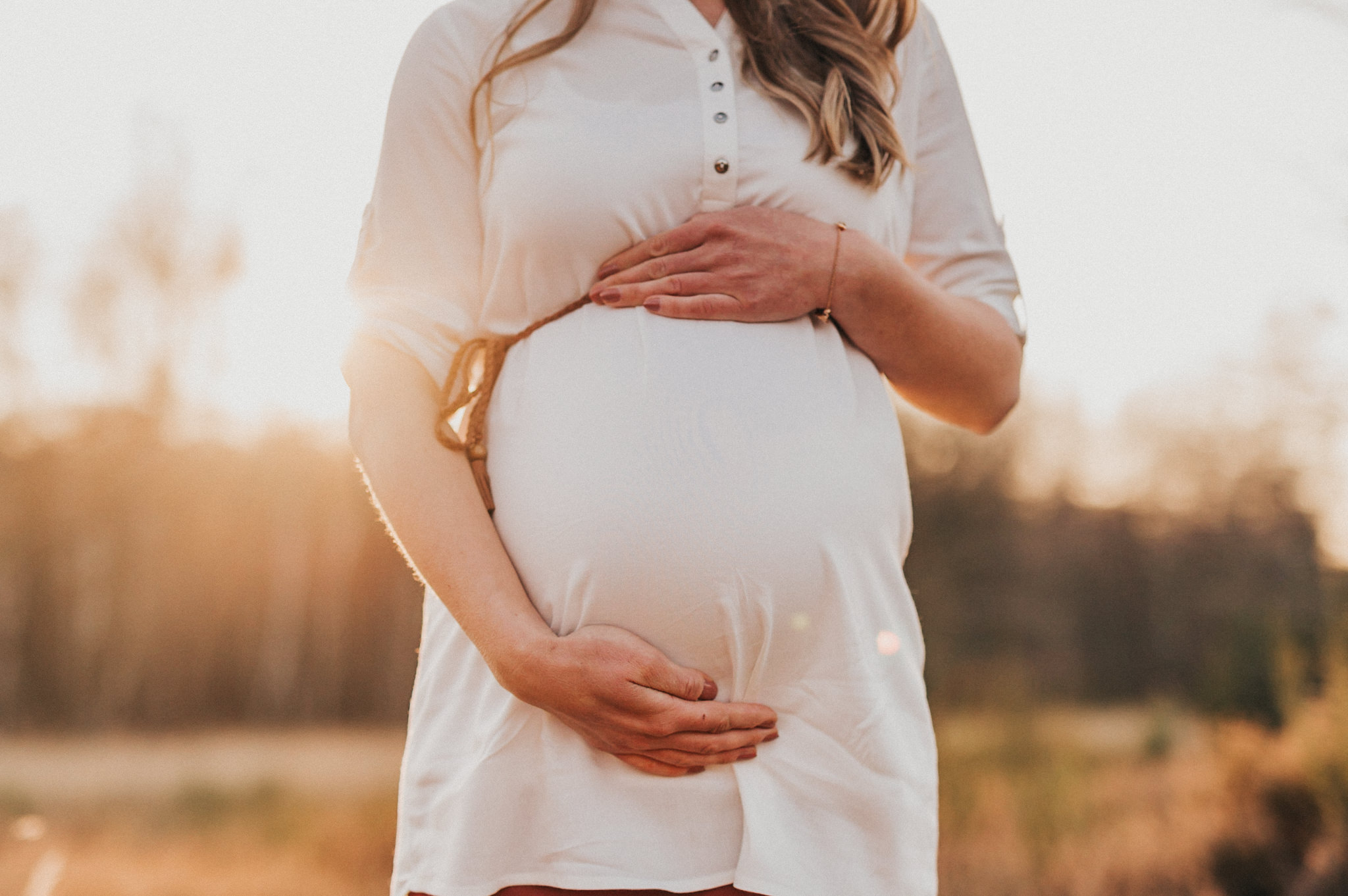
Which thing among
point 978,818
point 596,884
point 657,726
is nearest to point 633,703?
point 657,726

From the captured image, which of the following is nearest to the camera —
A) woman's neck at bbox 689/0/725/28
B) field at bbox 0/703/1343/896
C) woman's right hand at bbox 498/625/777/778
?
woman's right hand at bbox 498/625/777/778

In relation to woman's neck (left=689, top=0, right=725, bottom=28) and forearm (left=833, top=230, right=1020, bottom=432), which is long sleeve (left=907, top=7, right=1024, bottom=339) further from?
woman's neck (left=689, top=0, right=725, bottom=28)

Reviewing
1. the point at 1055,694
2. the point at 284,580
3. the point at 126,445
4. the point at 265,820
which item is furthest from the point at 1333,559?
the point at 126,445

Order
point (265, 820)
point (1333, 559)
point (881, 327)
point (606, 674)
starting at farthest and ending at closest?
point (1333, 559) → point (265, 820) → point (881, 327) → point (606, 674)

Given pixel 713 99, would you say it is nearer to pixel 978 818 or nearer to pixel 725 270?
pixel 725 270

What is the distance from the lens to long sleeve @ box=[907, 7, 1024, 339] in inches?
54.5

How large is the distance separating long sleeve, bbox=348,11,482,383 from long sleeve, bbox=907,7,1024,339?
65 centimetres

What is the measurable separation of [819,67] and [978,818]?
6.90m

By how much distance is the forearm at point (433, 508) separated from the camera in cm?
99

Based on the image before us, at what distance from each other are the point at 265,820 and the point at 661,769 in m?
8.88

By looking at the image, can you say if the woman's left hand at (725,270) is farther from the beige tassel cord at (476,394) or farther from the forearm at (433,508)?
the forearm at (433,508)

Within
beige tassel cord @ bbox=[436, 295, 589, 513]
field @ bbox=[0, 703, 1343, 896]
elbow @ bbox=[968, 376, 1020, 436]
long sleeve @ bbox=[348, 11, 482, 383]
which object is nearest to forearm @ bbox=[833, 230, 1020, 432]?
elbow @ bbox=[968, 376, 1020, 436]

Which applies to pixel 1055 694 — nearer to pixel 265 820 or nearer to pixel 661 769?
pixel 265 820

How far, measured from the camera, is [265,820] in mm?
8523
